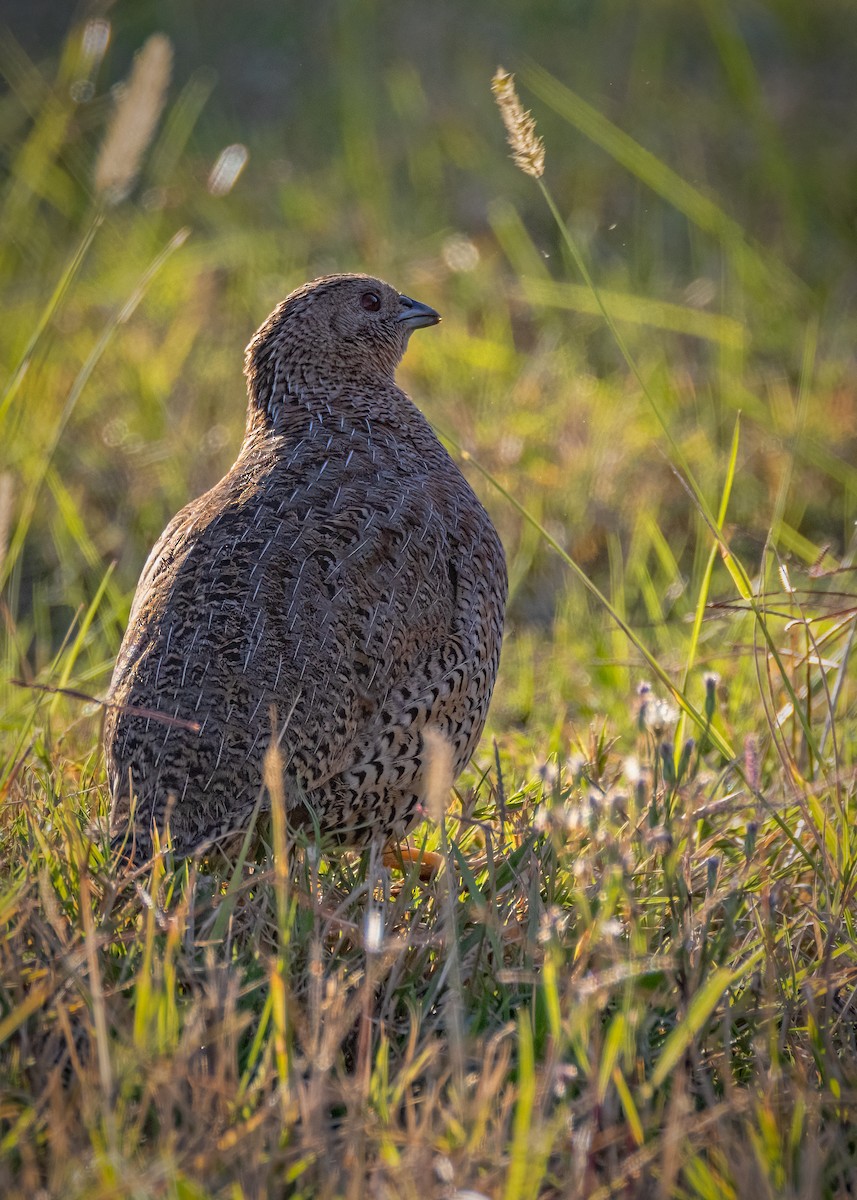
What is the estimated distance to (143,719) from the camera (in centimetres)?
320

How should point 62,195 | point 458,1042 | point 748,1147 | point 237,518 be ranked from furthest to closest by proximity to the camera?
point 62,195 < point 237,518 < point 748,1147 < point 458,1042

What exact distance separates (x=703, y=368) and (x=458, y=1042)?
6013mm

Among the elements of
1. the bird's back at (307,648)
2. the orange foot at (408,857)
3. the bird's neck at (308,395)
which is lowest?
the orange foot at (408,857)

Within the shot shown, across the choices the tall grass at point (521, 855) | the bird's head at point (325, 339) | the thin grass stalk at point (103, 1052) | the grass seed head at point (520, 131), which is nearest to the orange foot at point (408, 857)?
the tall grass at point (521, 855)

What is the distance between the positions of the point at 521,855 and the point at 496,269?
18.9 ft

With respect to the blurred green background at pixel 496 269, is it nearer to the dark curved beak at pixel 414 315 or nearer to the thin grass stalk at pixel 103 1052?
the dark curved beak at pixel 414 315

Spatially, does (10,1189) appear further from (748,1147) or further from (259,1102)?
(748,1147)

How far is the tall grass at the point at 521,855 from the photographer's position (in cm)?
231

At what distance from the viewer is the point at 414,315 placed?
4801mm

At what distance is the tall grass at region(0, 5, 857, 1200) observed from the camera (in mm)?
2309

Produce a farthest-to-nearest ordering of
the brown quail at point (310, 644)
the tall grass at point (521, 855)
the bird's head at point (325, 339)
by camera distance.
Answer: the bird's head at point (325, 339) < the brown quail at point (310, 644) < the tall grass at point (521, 855)

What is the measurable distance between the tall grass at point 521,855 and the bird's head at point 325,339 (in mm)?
497

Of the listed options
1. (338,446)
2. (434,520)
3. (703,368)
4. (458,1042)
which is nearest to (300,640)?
(434,520)

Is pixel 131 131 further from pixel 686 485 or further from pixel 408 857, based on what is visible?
pixel 408 857
